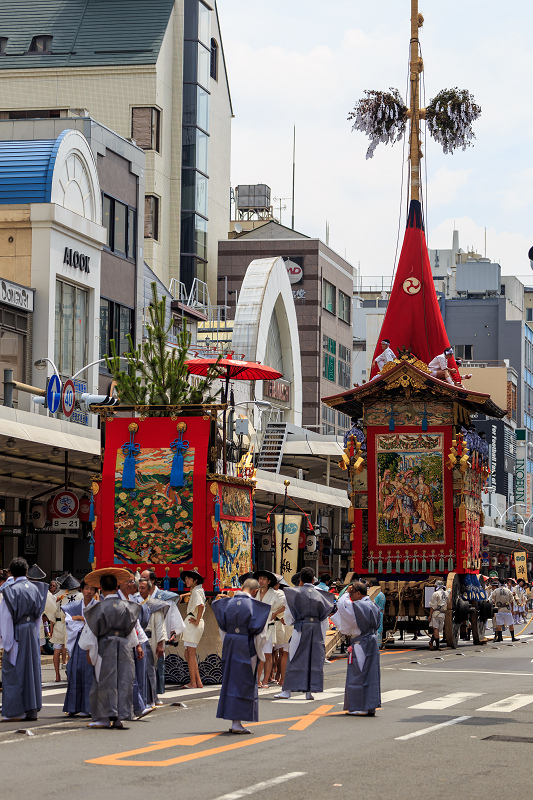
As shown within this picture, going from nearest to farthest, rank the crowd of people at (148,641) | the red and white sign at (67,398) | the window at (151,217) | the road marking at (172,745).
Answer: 1. the road marking at (172,745)
2. the crowd of people at (148,641)
3. the red and white sign at (67,398)
4. the window at (151,217)

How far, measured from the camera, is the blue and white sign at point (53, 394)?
32.1m

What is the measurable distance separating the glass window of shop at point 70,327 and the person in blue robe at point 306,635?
23.0 meters

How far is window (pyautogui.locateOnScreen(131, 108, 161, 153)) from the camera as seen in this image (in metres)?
64.2

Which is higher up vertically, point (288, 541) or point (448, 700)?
point (288, 541)

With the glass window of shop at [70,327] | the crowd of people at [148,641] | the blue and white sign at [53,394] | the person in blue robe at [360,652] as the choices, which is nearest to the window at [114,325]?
the glass window of shop at [70,327]

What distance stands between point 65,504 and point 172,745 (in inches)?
718

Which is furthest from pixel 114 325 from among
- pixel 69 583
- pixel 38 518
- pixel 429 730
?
pixel 429 730

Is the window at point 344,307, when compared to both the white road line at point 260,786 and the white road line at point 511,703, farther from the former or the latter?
the white road line at point 260,786

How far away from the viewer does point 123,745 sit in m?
12.1

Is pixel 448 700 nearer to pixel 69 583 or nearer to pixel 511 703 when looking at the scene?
pixel 511 703

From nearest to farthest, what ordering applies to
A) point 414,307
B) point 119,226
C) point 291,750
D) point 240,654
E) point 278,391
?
point 291,750 → point 240,654 → point 414,307 → point 119,226 → point 278,391

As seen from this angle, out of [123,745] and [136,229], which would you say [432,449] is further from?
[136,229]

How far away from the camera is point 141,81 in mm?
63469

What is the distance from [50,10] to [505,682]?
52.7 metres
